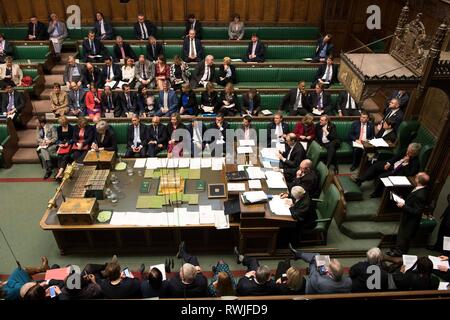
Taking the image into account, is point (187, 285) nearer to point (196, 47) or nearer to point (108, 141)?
point (108, 141)

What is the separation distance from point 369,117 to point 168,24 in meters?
6.30

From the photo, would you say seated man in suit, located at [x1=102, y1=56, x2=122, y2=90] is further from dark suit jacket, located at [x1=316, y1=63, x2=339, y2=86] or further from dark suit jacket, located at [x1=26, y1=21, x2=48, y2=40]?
dark suit jacket, located at [x1=316, y1=63, x2=339, y2=86]

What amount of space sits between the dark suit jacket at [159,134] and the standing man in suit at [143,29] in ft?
13.2

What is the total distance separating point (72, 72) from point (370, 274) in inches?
285

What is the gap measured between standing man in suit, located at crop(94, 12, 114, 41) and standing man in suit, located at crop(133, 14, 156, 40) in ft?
2.15

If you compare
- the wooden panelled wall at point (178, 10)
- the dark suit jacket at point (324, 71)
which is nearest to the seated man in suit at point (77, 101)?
the wooden panelled wall at point (178, 10)

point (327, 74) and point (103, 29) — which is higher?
point (103, 29)

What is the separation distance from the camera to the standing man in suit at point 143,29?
376 inches

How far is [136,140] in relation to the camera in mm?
6719

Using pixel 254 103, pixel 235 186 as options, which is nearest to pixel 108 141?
pixel 235 186

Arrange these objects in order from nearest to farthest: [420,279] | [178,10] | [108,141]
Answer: [420,279], [108,141], [178,10]

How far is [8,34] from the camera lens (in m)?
9.84
